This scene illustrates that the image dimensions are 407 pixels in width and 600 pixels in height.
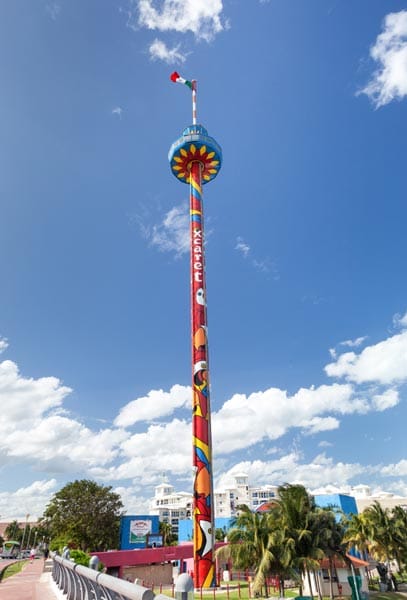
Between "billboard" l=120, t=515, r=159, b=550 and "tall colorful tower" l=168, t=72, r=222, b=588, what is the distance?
3180 centimetres

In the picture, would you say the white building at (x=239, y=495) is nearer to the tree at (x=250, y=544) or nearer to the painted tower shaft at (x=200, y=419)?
the tree at (x=250, y=544)

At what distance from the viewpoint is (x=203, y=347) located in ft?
105

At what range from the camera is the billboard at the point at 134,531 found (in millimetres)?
54312

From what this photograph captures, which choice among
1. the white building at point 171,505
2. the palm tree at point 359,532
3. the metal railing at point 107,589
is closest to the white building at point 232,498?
the white building at point 171,505

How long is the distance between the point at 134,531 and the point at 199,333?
119 feet

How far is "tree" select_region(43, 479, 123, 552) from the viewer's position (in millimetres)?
52031

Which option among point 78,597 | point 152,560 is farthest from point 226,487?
point 78,597

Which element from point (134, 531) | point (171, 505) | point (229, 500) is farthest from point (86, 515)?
point (171, 505)

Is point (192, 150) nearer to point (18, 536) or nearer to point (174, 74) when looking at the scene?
point (174, 74)

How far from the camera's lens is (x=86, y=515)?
53469 millimetres

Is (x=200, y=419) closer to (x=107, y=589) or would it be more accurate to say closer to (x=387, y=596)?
(x=107, y=589)

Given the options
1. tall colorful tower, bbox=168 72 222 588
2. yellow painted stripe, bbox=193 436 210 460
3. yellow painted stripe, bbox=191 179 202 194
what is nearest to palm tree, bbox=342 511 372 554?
tall colorful tower, bbox=168 72 222 588

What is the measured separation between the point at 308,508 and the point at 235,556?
22.7 ft

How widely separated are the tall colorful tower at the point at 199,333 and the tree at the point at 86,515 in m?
30.0
